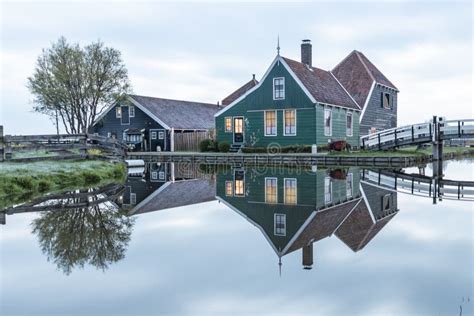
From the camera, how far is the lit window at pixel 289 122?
97.8 feet

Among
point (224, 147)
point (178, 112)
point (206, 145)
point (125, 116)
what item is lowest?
point (224, 147)

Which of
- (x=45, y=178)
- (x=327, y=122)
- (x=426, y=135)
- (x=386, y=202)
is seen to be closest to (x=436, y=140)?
(x=426, y=135)

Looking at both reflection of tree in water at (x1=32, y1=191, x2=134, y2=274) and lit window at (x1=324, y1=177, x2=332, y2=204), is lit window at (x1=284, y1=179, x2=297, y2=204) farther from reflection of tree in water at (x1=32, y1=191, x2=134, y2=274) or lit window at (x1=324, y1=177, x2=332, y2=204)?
reflection of tree in water at (x1=32, y1=191, x2=134, y2=274)

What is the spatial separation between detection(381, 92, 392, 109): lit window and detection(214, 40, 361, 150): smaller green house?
7497 millimetres

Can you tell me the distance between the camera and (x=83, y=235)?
7363mm

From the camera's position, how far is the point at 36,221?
27.9ft

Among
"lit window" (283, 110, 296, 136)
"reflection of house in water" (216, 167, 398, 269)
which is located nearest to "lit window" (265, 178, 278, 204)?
"reflection of house in water" (216, 167, 398, 269)

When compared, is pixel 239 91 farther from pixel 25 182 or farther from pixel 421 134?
pixel 25 182

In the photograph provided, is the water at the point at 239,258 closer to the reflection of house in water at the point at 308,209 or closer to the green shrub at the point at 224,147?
the reflection of house in water at the point at 308,209

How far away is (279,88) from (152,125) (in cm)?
1426

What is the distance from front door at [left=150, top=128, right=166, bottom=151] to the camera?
129 feet

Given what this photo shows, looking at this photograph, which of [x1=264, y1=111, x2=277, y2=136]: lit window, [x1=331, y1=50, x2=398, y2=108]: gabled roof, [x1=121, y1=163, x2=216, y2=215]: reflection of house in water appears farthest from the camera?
[x1=331, y1=50, x2=398, y2=108]: gabled roof

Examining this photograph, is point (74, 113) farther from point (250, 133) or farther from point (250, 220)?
point (250, 220)

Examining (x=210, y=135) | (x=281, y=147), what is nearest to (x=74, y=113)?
(x=210, y=135)
